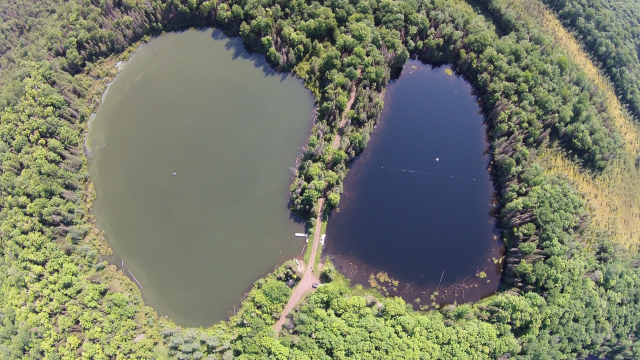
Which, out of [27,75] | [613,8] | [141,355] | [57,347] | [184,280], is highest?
[613,8]

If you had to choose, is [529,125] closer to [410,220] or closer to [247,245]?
[410,220]

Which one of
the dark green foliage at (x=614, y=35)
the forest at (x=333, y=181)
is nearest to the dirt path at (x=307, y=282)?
the forest at (x=333, y=181)

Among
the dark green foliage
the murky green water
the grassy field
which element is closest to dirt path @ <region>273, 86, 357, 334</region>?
the murky green water

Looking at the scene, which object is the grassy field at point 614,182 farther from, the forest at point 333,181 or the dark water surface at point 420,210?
the dark water surface at point 420,210

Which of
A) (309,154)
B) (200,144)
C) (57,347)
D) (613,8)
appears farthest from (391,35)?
(57,347)

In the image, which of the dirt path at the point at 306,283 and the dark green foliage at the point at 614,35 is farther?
the dark green foliage at the point at 614,35

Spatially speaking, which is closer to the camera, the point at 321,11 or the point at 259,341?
the point at 259,341

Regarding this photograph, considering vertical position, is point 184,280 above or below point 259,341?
below
